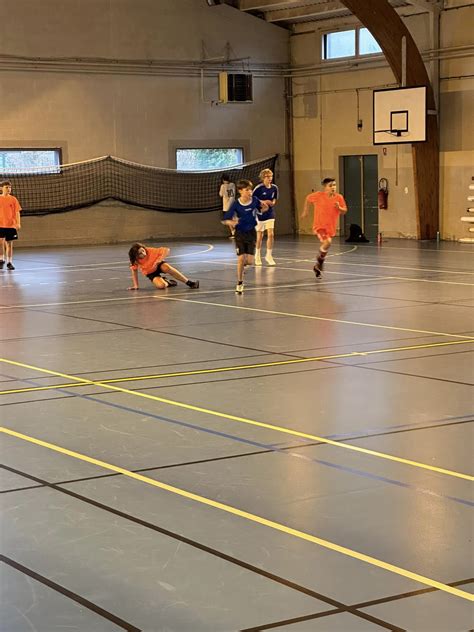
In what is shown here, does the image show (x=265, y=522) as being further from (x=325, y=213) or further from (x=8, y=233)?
Result: (x=8, y=233)

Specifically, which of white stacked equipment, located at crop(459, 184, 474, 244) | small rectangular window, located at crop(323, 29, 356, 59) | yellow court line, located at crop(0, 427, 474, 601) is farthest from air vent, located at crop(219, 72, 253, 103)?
yellow court line, located at crop(0, 427, 474, 601)

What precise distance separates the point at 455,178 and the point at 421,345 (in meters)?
19.5

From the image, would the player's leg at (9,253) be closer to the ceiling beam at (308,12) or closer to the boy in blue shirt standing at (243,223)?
the boy in blue shirt standing at (243,223)

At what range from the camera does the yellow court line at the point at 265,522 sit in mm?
4773

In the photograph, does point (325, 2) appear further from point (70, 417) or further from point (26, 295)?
point (70, 417)

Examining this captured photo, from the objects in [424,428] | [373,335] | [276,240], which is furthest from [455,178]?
[424,428]

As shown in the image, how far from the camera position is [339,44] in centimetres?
3338

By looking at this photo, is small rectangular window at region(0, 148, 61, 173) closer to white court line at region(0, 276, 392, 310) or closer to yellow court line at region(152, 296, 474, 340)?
white court line at region(0, 276, 392, 310)

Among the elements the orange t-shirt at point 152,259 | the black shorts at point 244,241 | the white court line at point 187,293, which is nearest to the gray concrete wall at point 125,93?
the orange t-shirt at point 152,259

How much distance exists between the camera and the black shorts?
56.4 feet

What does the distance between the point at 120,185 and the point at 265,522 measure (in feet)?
89.9

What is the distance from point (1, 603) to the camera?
181 inches

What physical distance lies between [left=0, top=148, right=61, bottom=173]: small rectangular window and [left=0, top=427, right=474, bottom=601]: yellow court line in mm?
23994

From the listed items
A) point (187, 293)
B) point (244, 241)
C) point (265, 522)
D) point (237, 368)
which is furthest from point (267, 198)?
point (265, 522)
